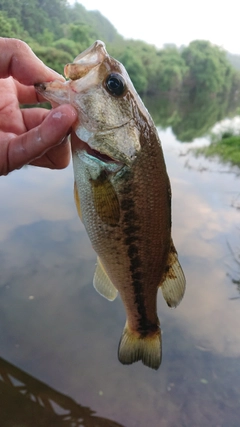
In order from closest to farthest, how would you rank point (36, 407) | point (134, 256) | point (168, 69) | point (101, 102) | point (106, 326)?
1. point (101, 102)
2. point (134, 256)
3. point (36, 407)
4. point (106, 326)
5. point (168, 69)

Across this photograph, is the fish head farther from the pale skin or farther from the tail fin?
the tail fin

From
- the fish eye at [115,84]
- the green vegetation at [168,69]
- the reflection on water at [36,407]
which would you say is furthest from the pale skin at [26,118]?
the green vegetation at [168,69]

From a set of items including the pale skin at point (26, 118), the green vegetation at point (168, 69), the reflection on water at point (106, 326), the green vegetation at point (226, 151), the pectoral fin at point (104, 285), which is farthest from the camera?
the green vegetation at point (168, 69)

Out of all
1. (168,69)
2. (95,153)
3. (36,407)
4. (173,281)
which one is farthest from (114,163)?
(168,69)

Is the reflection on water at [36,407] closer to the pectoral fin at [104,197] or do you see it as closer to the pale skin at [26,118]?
the pale skin at [26,118]

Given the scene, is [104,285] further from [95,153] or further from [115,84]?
[115,84]
